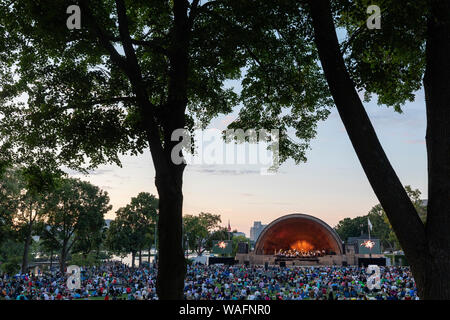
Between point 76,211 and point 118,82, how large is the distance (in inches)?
1577

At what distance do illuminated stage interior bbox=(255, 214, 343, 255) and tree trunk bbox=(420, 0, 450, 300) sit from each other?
199 ft

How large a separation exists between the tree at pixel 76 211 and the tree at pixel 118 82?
1431 inches

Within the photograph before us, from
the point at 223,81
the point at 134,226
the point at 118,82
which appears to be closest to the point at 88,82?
the point at 118,82

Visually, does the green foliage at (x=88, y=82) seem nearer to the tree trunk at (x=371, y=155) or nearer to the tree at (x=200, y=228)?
the tree trunk at (x=371, y=155)

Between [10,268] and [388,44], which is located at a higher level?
[388,44]

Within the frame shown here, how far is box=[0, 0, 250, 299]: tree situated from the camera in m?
6.13

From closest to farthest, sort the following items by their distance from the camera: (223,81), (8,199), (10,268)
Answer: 1. (223,81)
2. (8,199)
3. (10,268)

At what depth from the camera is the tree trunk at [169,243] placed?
232 inches

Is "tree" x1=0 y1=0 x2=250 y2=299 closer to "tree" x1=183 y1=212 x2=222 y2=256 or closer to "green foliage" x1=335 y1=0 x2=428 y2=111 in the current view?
"green foliage" x1=335 y1=0 x2=428 y2=111

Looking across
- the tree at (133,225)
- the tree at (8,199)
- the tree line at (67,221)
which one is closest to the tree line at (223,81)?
the tree line at (67,221)

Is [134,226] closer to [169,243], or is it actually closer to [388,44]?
[169,243]

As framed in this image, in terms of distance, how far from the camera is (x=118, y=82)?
9.06 m
